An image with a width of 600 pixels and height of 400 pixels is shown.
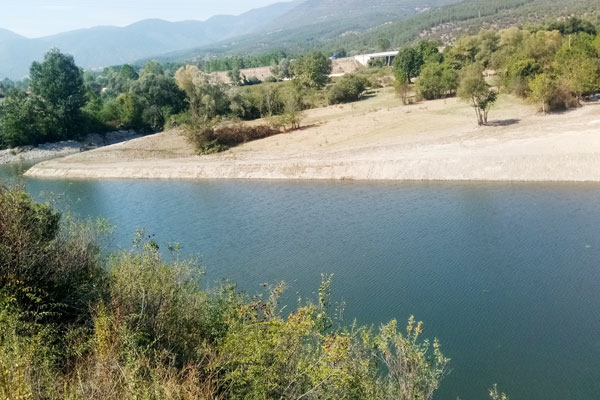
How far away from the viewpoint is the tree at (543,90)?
4006 cm

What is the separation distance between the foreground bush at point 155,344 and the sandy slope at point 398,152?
2477cm

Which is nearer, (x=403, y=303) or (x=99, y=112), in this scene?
(x=403, y=303)

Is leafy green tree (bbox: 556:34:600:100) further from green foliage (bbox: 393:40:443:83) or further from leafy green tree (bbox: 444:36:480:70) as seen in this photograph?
green foliage (bbox: 393:40:443:83)

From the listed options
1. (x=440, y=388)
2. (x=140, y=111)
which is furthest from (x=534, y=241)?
(x=140, y=111)

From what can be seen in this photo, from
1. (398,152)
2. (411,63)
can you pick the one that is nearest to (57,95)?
(398,152)

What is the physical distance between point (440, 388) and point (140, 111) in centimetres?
6422

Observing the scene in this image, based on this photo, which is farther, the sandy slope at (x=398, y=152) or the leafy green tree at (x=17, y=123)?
the leafy green tree at (x=17, y=123)

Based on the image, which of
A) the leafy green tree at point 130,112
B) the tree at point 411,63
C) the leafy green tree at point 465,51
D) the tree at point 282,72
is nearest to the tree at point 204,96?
the leafy green tree at point 130,112

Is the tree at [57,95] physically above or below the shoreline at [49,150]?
above

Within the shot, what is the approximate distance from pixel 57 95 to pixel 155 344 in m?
60.8

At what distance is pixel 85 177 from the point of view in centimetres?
4650

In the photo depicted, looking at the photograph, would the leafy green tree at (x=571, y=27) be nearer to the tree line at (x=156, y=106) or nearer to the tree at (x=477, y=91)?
→ the tree line at (x=156, y=106)

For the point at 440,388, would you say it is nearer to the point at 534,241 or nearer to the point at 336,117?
the point at 534,241

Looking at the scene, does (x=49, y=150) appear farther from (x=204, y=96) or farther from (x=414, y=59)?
(x=414, y=59)
